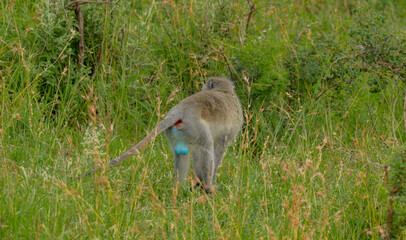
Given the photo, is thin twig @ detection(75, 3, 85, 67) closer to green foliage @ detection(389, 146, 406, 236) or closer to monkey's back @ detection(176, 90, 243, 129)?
monkey's back @ detection(176, 90, 243, 129)

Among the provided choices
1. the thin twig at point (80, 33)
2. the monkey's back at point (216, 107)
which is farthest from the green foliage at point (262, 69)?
the thin twig at point (80, 33)

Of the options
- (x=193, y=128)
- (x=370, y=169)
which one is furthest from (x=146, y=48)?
(x=370, y=169)

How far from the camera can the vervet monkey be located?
4793mm

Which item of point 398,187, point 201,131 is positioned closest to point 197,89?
point 201,131

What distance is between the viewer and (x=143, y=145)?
14.5ft

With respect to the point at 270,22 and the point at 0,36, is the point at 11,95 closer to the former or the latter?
the point at 0,36

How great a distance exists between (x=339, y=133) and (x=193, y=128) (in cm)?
214

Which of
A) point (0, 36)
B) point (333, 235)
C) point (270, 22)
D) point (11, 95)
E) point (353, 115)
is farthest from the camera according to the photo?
point (270, 22)

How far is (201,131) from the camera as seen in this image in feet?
15.8

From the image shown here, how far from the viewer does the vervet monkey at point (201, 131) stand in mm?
4793

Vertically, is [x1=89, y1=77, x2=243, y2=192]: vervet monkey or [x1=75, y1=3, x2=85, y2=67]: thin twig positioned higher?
[x1=75, y1=3, x2=85, y2=67]: thin twig

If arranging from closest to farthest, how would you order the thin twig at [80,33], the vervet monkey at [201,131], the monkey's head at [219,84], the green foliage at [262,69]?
1. the vervet monkey at [201,131]
2. the monkey's head at [219,84]
3. the green foliage at [262,69]
4. the thin twig at [80,33]

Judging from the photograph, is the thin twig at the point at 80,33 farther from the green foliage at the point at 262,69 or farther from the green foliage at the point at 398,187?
the green foliage at the point at 398,187

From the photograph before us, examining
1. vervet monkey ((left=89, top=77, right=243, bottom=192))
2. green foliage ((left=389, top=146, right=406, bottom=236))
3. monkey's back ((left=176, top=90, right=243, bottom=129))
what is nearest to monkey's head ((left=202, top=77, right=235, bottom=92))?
monkey's back ((left=176, top=90, right=243, bottom=129))
